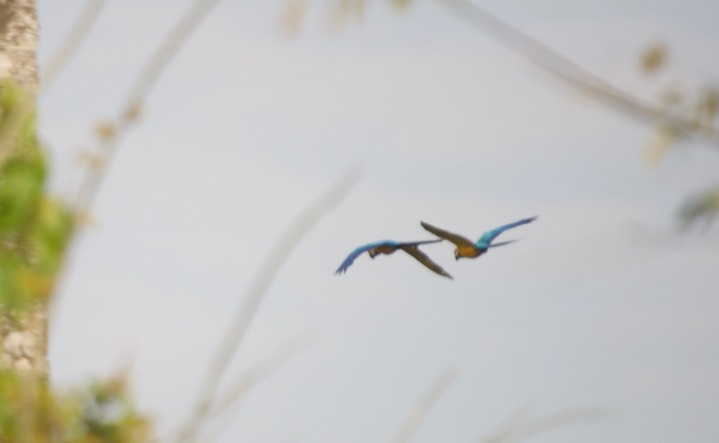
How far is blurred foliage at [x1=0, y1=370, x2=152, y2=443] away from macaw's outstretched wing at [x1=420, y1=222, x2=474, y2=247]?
0.69 metres

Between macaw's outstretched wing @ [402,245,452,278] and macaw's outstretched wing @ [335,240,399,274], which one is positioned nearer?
macaw's outstretched wing @ [402,245,452,278]

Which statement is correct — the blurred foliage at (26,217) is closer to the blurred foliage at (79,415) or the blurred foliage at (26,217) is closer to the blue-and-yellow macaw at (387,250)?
the blurred foliage at (79,415)

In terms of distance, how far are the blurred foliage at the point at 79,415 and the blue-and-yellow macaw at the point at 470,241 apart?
26.6 inches

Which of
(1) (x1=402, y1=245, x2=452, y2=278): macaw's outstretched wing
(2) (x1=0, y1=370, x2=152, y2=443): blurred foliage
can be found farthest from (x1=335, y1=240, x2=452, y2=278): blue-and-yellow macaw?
(2) (x1=0, y1=370, x2=152, y2=443): blurred foliage

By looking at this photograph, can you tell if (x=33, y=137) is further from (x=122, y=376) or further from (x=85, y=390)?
(x=122, y=376)

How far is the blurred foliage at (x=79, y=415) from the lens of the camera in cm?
200

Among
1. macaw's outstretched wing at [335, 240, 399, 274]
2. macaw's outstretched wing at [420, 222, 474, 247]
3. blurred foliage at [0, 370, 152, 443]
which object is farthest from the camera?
blurred foliage at [0, 370, 152, 443]

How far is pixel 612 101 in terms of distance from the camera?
2045mm

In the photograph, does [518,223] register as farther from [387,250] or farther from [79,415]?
[79,415]

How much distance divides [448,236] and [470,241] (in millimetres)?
48

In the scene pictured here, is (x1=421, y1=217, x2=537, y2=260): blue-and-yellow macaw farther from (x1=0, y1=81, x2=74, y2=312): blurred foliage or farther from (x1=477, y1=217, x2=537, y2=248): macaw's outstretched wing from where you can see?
(x1=0, y1=81, x2=74, y2=312): blurred foliage

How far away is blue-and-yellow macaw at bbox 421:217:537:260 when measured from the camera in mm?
1114

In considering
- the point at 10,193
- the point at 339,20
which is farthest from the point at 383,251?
the point at 10,193

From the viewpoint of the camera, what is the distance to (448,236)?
1.12 meters
